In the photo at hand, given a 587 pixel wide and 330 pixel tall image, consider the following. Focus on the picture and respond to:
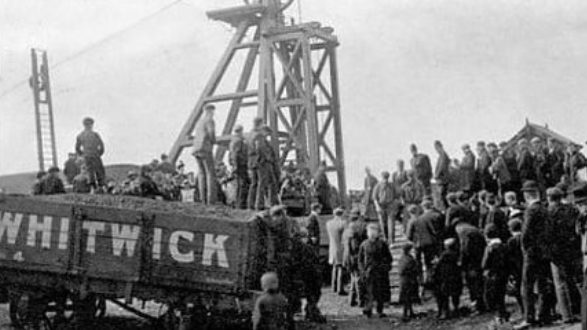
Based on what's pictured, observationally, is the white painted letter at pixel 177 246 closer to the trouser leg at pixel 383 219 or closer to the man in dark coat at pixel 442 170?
the trouser leg at pixel 383 219

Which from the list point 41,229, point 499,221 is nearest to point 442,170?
point 499,221

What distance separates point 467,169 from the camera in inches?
694

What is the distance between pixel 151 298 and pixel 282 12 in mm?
16545

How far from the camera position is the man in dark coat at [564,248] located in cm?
1096

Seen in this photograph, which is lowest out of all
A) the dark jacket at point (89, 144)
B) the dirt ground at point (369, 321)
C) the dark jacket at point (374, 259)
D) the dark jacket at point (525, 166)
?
the dirt ground at point (369, 321)

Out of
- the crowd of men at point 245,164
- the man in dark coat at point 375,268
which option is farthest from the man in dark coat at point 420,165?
the man in dark coat at point 375,268

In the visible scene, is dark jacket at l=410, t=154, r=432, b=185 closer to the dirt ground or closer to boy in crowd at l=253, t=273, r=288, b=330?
the dirt ground

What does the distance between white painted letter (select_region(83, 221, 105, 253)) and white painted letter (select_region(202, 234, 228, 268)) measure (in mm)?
1435

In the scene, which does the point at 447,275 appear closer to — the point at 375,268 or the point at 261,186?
the point at 375,268

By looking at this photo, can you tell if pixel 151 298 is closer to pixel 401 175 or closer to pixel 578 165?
pixel 401 175

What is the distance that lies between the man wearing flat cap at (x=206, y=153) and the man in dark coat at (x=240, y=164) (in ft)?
1.71

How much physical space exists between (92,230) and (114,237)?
324 millimetres

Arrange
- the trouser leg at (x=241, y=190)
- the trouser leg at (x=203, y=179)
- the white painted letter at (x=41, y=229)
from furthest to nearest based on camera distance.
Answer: the trouser leg at (x=241, y=190)
the trouser leg at (x=203, y=179)
the white painted letter at (x=41, y=229)

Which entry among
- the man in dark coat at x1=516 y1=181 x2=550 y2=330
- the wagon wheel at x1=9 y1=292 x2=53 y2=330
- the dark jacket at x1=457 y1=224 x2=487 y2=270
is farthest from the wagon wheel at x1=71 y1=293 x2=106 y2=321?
the man in dark coat at x1=516 y1=181 x2=550 y2=330
